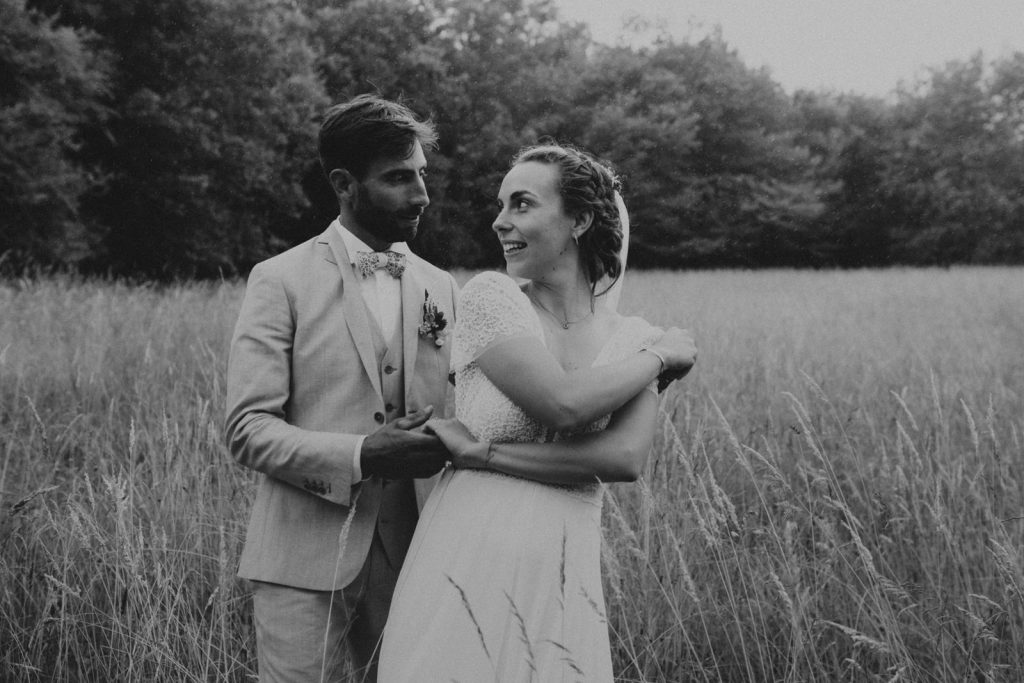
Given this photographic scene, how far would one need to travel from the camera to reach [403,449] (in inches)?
80.5

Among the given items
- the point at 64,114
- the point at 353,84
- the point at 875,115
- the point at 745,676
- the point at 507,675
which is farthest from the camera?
the point at 875,115

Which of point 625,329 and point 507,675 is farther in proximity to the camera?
point 625,329

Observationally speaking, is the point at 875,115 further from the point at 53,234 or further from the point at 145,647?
the point at 145,647

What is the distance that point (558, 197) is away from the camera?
7.26 ft

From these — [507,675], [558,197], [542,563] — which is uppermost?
[558,197]

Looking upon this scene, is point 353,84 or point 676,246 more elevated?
point 353,84

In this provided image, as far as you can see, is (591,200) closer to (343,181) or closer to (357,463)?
(343,181)

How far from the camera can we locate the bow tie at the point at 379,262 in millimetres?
2430

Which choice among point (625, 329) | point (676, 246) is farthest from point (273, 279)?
point (676, 246)

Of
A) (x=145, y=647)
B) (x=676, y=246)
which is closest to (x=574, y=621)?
(x=145, y=647)

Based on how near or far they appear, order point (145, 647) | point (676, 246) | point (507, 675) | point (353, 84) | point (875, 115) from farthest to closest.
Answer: point (875, 115) < point (676, 246) < point (353, 84) < point (145, 647) < point (507, 675)

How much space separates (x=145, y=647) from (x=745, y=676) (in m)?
2.09

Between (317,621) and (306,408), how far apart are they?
58 centimetres

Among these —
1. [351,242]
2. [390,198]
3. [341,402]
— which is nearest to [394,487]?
[341,402]
